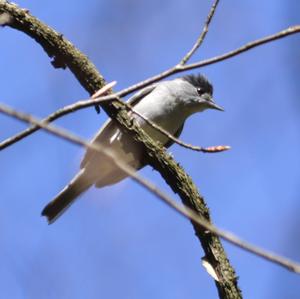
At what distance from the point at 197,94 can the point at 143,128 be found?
1.08m

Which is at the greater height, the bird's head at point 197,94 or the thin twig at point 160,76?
the bird's head at point 197,94

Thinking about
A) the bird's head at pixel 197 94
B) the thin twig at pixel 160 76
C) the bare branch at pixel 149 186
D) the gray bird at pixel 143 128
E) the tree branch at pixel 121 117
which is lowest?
the bare branch at pixel 149 186

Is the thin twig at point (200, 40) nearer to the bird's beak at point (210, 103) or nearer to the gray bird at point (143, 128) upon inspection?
the gray bird at point (143, 128)

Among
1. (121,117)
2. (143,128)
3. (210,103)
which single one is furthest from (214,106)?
(121,117)

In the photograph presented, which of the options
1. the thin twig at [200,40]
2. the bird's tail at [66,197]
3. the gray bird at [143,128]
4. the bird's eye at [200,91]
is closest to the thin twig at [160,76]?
the thin twig at [200,40]

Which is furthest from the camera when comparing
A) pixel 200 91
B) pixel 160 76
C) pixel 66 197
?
pixel 200 91

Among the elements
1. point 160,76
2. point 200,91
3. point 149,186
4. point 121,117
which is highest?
point 200,91

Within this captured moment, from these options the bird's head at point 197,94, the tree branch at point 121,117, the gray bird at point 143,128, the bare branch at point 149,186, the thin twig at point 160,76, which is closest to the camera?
the bare branch at point 149,186

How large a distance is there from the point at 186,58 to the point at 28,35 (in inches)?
72.0

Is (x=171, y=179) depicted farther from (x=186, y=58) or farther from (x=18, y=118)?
(x=18, y=118)

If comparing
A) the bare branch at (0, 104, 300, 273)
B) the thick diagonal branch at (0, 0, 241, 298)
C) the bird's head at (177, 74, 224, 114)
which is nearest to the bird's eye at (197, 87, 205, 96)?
the bird's head at (177, 74, 224, 114)

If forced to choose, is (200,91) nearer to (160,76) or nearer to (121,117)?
(121,117)

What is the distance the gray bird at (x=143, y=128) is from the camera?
15.8ft

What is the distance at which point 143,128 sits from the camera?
4945mm
